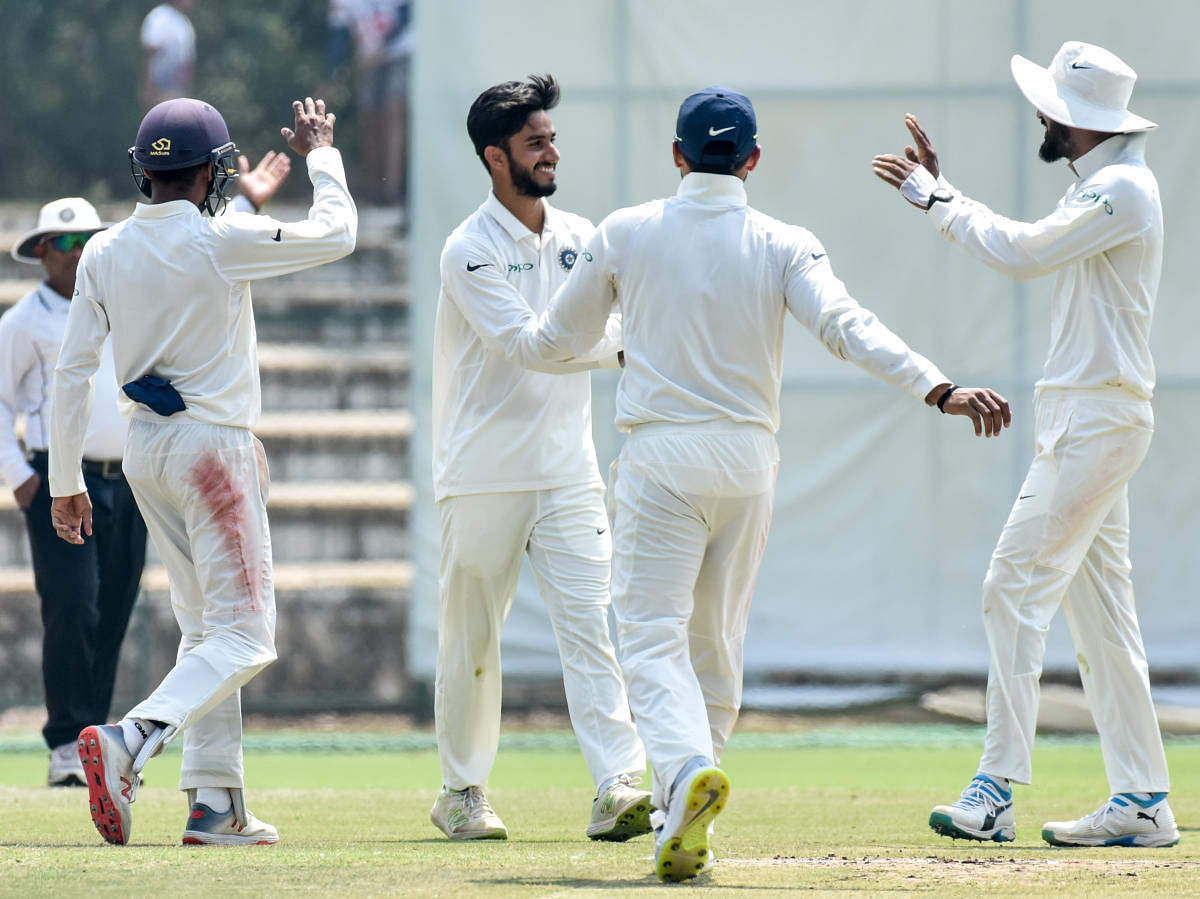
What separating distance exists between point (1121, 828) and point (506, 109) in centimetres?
252

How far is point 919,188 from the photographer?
16.8 feet

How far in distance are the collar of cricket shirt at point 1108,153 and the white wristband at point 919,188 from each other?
0.41 m

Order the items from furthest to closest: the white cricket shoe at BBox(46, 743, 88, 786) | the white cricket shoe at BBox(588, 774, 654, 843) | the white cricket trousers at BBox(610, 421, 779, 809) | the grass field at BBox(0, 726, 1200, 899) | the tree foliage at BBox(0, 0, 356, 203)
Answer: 1. the tree foliage at BBox(0, 0, 356, 203)
2. the white cricket shoe at BBox(46, 743, 88, 786)
3. the white cricket shoe at BBox(588, 774, 654, 843)
4. the white cricket trousers at BBox(610, 421, 779, 809)
5. the grass field at BBox(0, 726, 1200, 899)

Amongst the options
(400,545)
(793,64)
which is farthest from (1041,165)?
(400,545)

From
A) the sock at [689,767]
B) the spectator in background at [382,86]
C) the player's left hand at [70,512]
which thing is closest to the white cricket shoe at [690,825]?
the sock at [689,767]

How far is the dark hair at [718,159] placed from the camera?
14.9 ft

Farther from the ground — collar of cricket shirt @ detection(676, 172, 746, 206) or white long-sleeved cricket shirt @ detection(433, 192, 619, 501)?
collar of cricket shirt @ detection(676, 172, 746, 206)

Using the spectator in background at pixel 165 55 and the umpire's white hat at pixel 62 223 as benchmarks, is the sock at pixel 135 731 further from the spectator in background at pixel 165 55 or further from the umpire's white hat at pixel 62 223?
the spectator in background at pixel 165 55

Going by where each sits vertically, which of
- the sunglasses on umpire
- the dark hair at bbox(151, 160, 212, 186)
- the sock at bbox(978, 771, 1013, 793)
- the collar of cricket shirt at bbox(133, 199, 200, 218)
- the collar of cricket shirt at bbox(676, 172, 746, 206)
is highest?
the dark hair at bbox(151, 160, 212, 186)

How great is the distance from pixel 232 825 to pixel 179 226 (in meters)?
A: 1.57

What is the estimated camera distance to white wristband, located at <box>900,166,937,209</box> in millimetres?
5121

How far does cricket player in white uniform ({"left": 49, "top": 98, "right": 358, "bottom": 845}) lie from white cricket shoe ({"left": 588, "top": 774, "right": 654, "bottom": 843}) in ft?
2.94

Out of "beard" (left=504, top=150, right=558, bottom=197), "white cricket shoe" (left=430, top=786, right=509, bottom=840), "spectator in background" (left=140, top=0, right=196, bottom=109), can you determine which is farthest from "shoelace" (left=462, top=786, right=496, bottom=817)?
"spectator in background" (left=140, top=0, right=196, bottom=109)

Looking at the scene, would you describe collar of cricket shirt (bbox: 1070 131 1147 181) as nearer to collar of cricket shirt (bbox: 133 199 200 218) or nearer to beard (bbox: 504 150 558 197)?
beard (bbox: 504 150 558 197)
